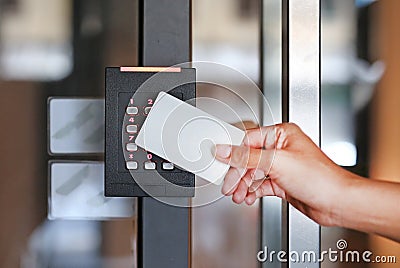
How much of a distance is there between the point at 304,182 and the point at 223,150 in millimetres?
85

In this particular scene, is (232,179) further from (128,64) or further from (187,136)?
(128,64)

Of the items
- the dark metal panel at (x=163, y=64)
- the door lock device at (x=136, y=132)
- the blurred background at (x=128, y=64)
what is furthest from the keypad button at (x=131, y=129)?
the blurred background at (x=128, y=64)

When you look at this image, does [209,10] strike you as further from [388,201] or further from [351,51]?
[388,201]

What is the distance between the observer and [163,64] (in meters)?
0.82

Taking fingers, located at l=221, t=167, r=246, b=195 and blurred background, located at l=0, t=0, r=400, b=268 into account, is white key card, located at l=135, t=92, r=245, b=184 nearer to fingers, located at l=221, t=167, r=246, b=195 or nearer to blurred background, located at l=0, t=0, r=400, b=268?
fingers, located at l=221, t=167, r=246, b=195

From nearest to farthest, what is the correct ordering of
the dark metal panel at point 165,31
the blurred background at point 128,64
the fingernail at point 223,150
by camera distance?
the fingernail at point 223,150
the dark metal panel at point 165,31
the blurred background at point 128,64

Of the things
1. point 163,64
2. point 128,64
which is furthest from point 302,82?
point 128,64

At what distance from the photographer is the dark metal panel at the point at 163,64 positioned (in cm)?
82

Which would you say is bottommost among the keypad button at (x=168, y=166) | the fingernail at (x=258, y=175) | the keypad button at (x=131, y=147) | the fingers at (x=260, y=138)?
the fingernail at (x=258, y=175)

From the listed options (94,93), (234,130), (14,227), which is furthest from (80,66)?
(234,130)

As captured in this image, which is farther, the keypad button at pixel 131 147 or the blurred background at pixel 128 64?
the blurred background at pixel 128 64

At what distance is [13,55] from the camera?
1.16 meters

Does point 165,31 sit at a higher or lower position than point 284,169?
higher

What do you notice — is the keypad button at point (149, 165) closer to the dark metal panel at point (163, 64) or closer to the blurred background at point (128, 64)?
the dark metal panel at point (163, 64)
